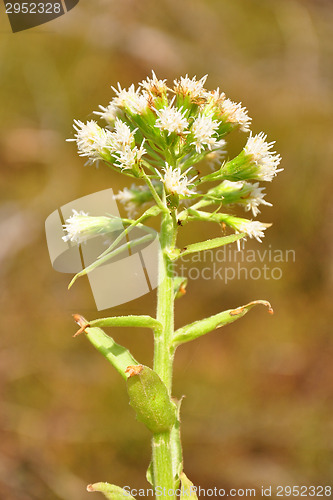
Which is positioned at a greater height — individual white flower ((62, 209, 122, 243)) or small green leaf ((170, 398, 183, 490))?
individual white flower ((62, 209, 122, 243))

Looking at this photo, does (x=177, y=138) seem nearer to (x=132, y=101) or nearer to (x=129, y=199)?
(x=132, y=101)

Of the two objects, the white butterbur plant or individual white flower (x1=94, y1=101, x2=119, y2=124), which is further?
individual white flower (x1=94, y1=101, x2=119, y2=124)

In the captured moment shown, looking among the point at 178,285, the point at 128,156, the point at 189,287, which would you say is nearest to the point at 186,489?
the point at 178,285

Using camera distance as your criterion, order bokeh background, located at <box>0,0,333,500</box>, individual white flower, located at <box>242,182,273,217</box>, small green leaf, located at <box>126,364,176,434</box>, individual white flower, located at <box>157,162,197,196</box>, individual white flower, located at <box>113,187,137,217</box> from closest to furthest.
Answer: small green leaf, located at <box>126,364,176,434</box> → individual white flower, located at <box>157,162,197,196</box> → individual white flower, located at <box>242,182,273,217</box> → individual white flower, located at <box>113,187,137,217</box> → bokeh background, located at <box>0,0,333,500</box>

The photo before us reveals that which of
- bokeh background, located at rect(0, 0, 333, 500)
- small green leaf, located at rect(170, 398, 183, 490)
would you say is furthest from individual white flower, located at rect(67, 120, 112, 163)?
bokeh background, located at rect(0, 0, 333, 500)

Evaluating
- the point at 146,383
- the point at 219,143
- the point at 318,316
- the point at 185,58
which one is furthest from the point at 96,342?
the point at 185,58

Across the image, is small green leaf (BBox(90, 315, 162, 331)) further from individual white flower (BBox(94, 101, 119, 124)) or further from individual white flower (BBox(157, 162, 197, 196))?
individual white flower (BBox(94, 101, 119, 124))

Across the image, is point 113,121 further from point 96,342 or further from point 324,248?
point 324,248

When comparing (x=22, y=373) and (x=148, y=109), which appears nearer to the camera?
(x=148, y=109)
